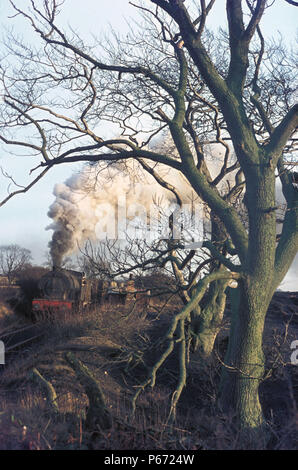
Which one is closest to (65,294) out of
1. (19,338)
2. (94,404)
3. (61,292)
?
(61,292)

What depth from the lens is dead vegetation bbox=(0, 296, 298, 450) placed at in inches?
215

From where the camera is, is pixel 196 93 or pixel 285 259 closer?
pixel 285 259

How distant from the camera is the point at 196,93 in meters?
13.2

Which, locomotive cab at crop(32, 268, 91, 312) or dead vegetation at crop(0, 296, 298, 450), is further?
locomotive cab at crop(32, 268, 91, 312)

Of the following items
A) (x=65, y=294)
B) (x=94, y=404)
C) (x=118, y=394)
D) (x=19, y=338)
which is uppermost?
(x=65, y=294)

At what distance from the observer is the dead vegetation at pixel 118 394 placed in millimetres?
5469

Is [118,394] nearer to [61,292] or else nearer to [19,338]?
[19,338]

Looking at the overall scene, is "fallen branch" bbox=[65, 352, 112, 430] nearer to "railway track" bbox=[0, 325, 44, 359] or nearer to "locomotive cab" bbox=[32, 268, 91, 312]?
"railway track" bbox=[0, 325, 44, 359]

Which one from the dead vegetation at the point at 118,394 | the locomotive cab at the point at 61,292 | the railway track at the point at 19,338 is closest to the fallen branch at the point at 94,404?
the dead vegetation at the point at 118,394

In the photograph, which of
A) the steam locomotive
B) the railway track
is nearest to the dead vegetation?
the railway track

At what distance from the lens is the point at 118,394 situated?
33.7 feet
